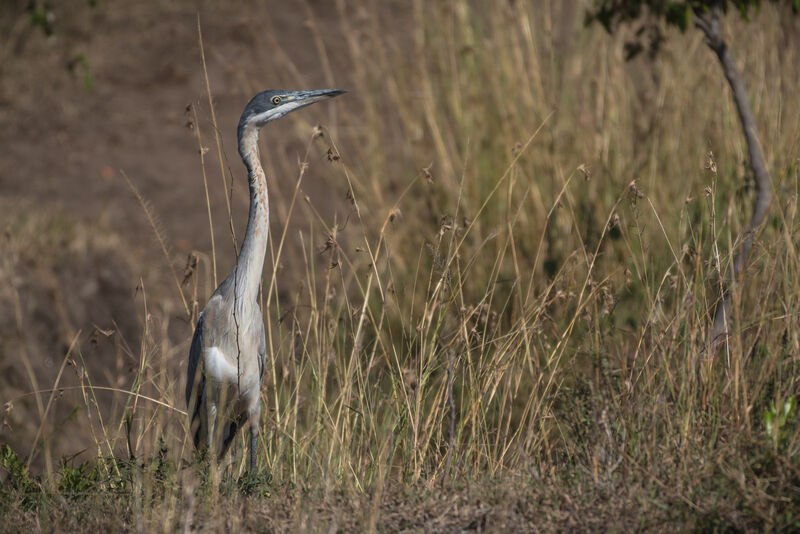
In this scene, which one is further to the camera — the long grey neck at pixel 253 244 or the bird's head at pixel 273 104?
the bird's head at pixel 273 104

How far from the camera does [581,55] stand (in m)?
5.54

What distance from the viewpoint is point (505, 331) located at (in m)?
4.35

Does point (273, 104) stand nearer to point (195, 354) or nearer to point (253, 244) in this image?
point (253, 244)

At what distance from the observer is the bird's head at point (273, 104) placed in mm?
3430

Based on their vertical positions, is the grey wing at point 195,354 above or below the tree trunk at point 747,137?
below

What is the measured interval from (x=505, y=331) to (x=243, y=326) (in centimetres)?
153

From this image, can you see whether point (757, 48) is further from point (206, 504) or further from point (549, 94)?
point (206, 504)

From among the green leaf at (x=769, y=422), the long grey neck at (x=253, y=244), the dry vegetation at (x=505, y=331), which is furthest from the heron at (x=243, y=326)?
the green leaf at (x=769, y=422)

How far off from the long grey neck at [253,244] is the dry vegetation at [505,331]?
0.11m

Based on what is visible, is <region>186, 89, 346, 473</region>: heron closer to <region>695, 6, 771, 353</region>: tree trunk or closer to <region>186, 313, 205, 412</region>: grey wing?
<region>186, 313, 205, 412</region>: grey wing

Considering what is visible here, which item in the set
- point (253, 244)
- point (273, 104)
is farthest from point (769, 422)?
point (273, 104)

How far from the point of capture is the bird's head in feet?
11.3

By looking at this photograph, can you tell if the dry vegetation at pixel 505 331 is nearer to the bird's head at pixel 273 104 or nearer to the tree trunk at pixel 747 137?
the tree trunk at pixel 747 137

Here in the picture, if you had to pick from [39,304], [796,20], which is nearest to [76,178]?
[39,304]
